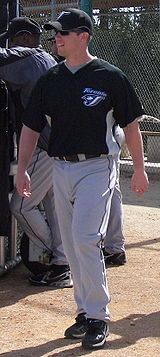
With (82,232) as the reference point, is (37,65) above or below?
above

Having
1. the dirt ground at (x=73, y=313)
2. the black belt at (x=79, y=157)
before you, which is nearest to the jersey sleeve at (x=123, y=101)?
the black belt at (x=79, y=157)

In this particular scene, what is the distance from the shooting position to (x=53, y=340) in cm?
401

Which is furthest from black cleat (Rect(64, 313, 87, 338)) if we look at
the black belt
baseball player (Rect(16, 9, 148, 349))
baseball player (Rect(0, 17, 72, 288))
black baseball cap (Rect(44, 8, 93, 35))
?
black baseball cap (Rect(44, 8, 93, 35))

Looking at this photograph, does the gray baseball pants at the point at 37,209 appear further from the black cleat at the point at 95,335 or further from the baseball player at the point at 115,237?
the black cleat at the point at 95,335

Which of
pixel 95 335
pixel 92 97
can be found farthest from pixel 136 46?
pixel 95 335

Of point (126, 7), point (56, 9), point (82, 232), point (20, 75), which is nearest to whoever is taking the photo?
point (82, 232)

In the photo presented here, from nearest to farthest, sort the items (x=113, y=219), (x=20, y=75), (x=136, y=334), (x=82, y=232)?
(x=82, y=232) → (x=136, y=334) → (x=20, y=75) → (x=113, y=219)

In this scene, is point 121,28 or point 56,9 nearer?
point 56,9

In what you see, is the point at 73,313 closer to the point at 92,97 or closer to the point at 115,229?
the point at 115,229

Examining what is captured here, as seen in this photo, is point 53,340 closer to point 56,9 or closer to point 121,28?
point 56,9

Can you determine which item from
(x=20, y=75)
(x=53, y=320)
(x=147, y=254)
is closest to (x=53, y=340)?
(x=53, y=320)

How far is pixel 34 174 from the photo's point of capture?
4957mm

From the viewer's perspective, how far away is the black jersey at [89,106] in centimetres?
380

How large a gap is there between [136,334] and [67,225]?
74cm
